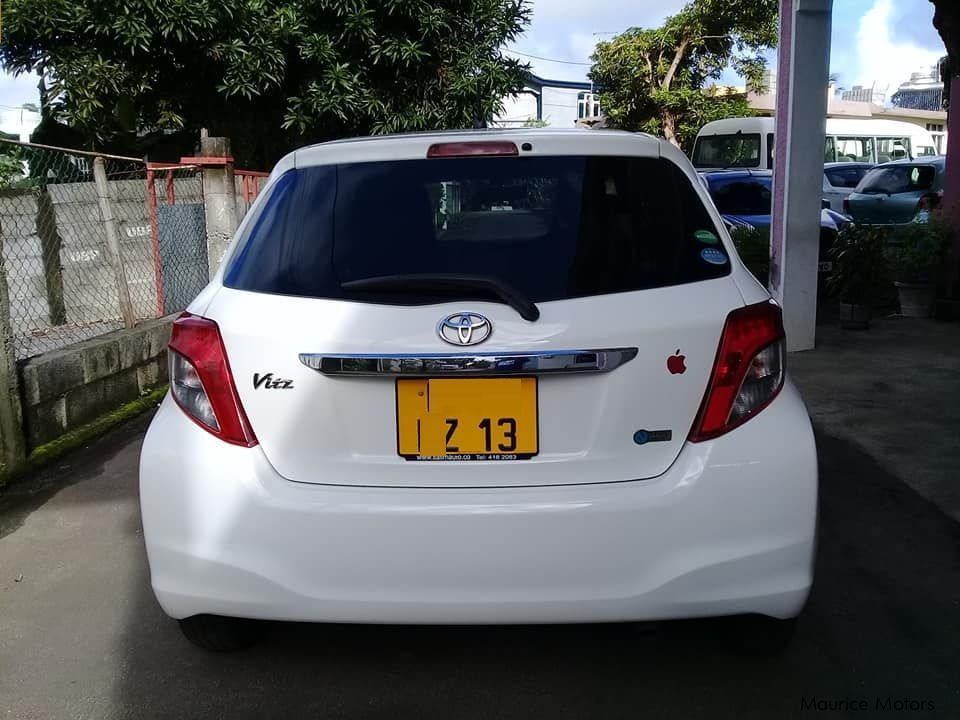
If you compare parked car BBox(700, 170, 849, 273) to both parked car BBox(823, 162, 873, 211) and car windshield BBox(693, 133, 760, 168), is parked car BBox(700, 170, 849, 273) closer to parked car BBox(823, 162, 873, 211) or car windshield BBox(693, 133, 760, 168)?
car windshield BBox(693, 133, 760, 168)

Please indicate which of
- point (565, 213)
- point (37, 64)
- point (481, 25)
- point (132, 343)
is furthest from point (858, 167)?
point (565, 213)

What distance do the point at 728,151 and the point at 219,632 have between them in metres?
17.2

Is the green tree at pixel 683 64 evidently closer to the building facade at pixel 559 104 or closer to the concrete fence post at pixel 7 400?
the building facade at pixel 559 104

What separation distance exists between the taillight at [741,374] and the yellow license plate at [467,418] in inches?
16.4

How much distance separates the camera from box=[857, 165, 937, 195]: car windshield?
16859mm

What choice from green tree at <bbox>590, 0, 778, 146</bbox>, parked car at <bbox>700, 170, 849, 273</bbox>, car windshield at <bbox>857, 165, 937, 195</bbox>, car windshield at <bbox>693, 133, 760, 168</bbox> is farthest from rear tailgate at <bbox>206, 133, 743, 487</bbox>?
green tree at <bbox>590, 0, 778, 146</bbox>

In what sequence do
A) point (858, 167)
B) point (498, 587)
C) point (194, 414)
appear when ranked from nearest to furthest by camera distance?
point (498, 587) < point (194, 414) < point (858, 167)

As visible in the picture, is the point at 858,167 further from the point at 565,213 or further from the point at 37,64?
the point at 565,213

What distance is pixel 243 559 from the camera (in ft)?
8.33

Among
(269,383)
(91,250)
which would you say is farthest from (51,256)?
(269,383)

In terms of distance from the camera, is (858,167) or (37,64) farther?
(858,167)

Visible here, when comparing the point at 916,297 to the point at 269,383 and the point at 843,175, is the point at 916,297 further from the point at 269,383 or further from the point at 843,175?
the point at 843,175

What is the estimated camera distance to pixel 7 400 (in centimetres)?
501

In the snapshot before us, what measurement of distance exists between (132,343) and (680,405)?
189 inches
